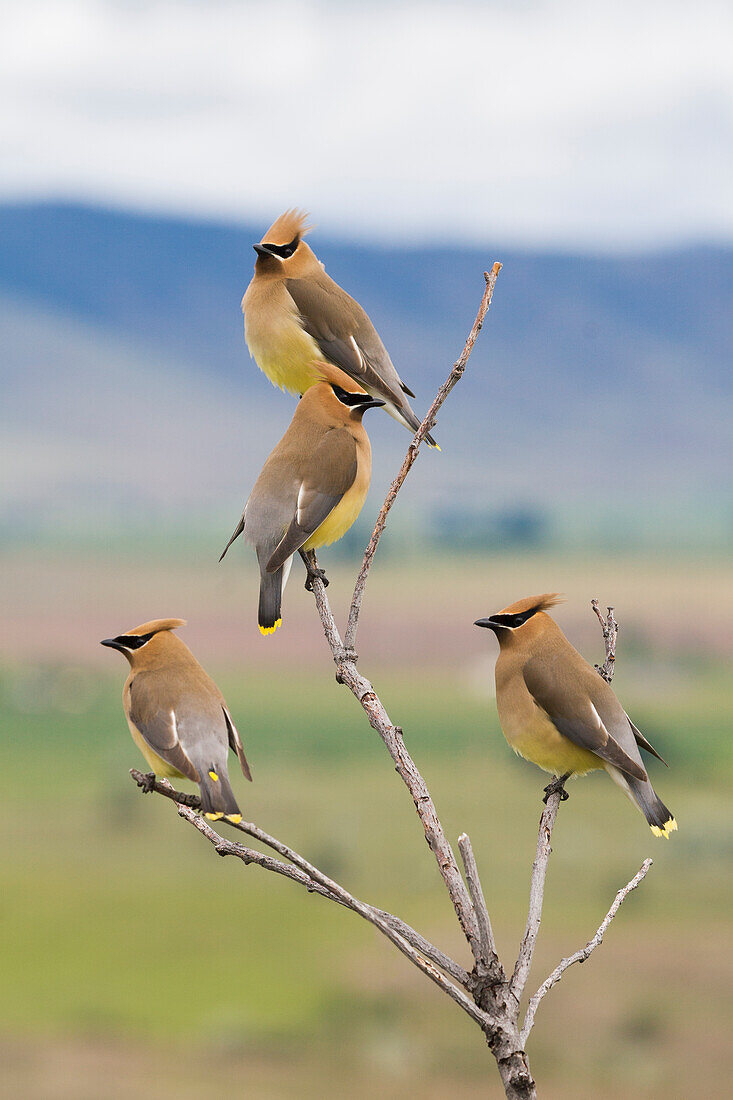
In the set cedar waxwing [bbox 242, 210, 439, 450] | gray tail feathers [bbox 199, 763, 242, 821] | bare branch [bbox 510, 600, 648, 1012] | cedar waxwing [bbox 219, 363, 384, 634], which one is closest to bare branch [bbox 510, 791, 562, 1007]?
bare branch [bbox 510, 600, 648, 1012]

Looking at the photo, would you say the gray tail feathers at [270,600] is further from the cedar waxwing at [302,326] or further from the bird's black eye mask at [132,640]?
the cedar waxwing at [302,326]

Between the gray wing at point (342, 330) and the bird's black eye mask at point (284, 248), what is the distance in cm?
13

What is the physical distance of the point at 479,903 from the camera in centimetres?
262

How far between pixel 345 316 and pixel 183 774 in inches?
68.5

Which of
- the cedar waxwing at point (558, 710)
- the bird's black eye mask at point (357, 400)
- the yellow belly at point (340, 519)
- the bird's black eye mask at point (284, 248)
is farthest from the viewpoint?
the bird's black eye mask at point (284, 248)

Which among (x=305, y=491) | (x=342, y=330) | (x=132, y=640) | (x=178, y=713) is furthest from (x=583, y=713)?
(x=342, y=330)

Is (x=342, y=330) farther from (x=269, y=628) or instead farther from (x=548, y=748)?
(x=548, y=748)

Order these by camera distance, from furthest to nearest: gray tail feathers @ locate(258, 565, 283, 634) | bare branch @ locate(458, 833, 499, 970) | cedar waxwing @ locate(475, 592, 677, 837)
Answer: cedar waxwing @ locate(475, 592, 677, 837), gray tail feathers @ locate(258, 565, 283, 634), bare branch @ locate(458, 833, 499, 970)

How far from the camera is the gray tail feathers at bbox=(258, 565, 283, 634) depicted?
10.2 ft

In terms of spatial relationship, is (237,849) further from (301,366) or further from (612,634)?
(301,366)

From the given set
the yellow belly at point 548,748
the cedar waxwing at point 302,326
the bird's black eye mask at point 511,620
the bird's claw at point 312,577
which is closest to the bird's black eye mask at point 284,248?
the cedar waxwing at point 302,326

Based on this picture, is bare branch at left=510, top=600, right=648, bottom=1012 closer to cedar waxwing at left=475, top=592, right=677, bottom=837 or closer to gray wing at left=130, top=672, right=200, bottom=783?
cedar waxwing at left=475, top=592, right=677, bottom=837

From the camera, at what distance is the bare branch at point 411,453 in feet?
9.42

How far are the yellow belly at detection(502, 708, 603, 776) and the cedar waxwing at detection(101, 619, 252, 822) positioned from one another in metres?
0.85
